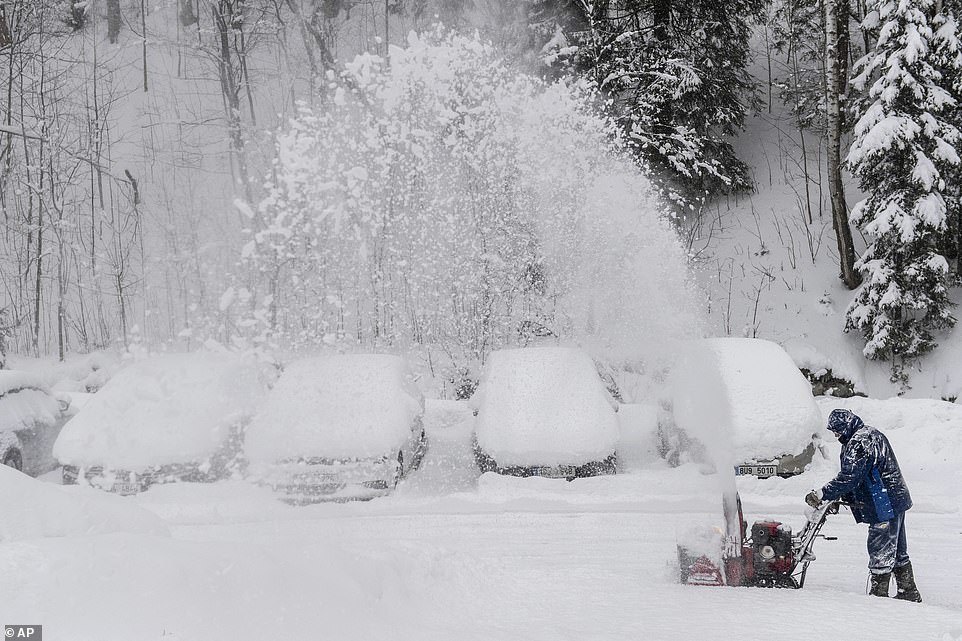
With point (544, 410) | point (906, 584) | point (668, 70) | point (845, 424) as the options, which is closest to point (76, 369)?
point (544, 410)

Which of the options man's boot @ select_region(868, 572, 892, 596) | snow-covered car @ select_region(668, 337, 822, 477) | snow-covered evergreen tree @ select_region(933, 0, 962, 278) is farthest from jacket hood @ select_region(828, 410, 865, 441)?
snow-covered evergreen tree @ select_region(933, 0, 962, 278)

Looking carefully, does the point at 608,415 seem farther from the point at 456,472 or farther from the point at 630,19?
the point at 630,19

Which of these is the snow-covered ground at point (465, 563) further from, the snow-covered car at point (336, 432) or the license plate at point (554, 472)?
the snow-covered car at point (336, 432)

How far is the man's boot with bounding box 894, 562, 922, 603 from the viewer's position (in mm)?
5586

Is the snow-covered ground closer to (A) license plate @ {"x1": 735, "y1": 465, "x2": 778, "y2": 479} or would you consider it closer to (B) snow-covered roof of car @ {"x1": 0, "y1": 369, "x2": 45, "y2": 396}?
(A) license plate @ {"x1": 735, "y1": 465, "x2": 778, "y2": 479}

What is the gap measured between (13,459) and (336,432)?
13.4 feet

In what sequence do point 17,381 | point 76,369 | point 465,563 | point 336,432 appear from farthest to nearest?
point 76,369 → point 17,381 → point 336,432 → point 465,563

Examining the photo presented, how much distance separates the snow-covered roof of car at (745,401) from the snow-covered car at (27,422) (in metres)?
7.59

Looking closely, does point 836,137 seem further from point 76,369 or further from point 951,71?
point 76,369

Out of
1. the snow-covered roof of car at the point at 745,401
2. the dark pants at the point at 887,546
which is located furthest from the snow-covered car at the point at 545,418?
the dark pants at the point at 887,546

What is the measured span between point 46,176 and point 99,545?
817 inches

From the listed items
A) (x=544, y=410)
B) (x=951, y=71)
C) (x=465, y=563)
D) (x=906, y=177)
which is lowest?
(x=465, y=563)

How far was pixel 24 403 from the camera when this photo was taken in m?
9.60

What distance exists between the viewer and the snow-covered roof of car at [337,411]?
7.91m
